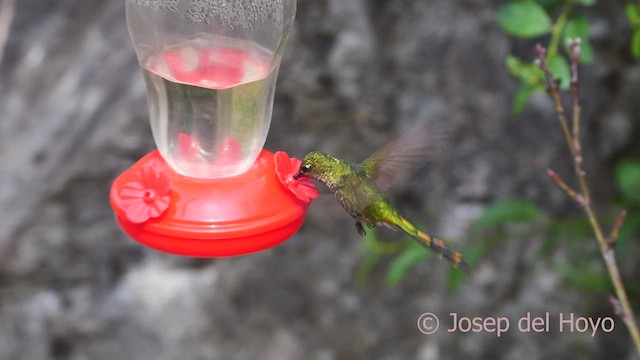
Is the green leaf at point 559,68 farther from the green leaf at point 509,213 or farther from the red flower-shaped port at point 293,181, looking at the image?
the red flower-shaped port at point 293,181

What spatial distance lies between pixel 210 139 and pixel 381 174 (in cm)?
53

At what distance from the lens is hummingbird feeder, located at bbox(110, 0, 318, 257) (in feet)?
6.19

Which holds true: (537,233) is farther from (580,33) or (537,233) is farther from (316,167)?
(316,167)

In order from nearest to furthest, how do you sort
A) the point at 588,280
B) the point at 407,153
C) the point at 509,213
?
1. the point at 407,153
2. the point at 509,213
3. the point at 588,280

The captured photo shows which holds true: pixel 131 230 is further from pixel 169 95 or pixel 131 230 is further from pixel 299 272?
pixel 299 272

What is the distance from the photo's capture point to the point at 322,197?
353 centimetres

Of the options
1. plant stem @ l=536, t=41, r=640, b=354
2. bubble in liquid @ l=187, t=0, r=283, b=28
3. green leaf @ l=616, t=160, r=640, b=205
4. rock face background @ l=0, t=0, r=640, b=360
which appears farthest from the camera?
rock face background @ l=0, t=0, r=640, b=360

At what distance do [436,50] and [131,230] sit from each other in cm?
208

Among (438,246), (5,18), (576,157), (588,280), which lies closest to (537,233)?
(588,280)

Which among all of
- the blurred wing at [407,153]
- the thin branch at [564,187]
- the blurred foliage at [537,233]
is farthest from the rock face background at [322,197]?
the thin branch at [564,187]

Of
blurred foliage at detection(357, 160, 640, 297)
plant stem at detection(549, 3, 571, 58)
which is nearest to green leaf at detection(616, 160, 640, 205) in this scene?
blurred foliage at detection(357, 160, 640, 297)

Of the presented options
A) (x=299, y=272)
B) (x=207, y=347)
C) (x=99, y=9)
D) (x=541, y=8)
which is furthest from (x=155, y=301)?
(x=541, y=8)

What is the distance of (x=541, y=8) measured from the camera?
8.33ft

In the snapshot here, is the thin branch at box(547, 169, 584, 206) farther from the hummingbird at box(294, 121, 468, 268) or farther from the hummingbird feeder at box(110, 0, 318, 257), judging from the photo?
the hummingbird feeder at box(110, 0, 318, 257)
